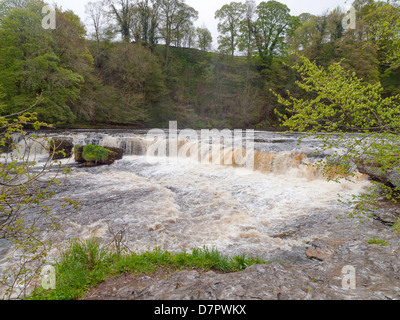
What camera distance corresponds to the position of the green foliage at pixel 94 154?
12.2 meters

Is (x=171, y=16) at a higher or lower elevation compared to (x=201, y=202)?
higher

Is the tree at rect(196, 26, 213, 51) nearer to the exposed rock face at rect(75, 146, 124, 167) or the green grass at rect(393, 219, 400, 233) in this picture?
the exposed rock face at rect(75, 146, 124, 167)

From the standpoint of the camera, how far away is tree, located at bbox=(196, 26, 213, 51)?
36656 millimetres

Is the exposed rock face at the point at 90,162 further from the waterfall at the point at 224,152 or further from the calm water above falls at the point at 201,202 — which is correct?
the waterfall at the point at 224,152

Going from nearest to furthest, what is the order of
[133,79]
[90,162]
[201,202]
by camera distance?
[201,202] → [90,162] → [133,79]

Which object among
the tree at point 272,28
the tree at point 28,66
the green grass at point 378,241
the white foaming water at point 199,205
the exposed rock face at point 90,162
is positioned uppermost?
the tree at point 272,28

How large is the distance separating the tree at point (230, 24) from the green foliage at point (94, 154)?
88.6ft

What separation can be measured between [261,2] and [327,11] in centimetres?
878

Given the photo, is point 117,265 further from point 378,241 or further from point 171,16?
point 171,16

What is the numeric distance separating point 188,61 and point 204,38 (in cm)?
556

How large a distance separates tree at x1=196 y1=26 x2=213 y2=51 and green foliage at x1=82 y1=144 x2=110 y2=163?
105ft

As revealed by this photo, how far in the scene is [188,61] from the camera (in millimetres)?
35594

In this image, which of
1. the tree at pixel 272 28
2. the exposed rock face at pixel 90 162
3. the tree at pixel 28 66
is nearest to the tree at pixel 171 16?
the tree at pixel 272 28

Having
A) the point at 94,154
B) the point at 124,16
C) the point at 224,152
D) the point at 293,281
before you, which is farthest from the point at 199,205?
the point at 124,16
